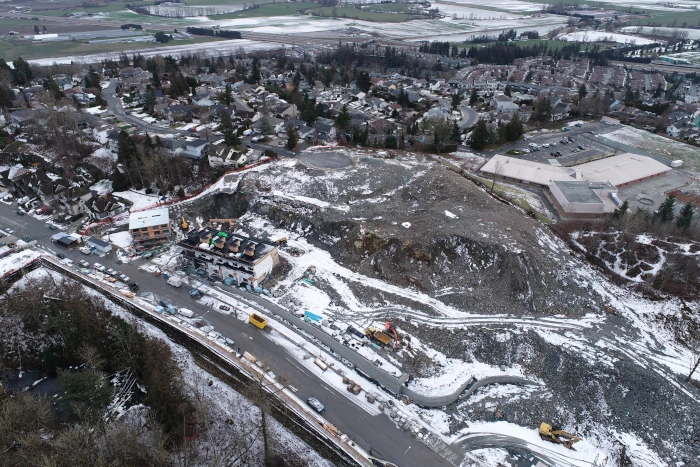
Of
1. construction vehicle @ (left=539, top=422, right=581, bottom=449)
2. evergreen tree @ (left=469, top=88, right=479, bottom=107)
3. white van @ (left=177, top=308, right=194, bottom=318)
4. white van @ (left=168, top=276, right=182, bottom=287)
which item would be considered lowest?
construction vehicle @ (left=539, top=422, right=581, bottom=449)

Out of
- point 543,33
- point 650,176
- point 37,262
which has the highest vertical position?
point 543,33

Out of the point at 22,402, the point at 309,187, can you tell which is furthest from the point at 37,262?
the point at 309,187

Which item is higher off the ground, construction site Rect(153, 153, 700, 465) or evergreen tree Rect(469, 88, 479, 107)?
evergreen tree Rect(469, 88, 479, 107)

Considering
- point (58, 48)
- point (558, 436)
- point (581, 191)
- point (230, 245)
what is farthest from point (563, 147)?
point (58, 48)

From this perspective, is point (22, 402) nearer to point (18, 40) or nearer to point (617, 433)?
point (617, 433)

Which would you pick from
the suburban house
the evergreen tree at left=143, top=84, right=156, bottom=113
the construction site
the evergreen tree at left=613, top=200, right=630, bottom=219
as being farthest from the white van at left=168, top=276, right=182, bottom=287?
the evergreen tree at left=143, top=84, right=156, bottom=113

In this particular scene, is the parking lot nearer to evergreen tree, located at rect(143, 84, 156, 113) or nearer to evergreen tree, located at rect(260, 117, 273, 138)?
evergreen tree, located at rect(260, 117, 273, 138)
